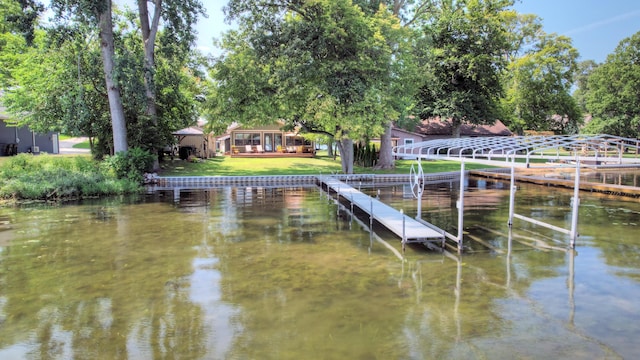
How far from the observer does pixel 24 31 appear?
16.5m

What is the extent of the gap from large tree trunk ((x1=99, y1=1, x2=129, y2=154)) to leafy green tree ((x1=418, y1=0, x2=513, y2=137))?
19.6 meters

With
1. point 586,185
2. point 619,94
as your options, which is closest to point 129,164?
point 586,185

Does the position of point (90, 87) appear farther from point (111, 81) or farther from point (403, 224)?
point (403, 224)

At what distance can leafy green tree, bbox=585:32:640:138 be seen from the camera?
1561 inches

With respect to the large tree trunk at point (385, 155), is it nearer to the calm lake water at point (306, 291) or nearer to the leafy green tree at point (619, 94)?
the calm lake water at point (306, 291)

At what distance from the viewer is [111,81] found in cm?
1848

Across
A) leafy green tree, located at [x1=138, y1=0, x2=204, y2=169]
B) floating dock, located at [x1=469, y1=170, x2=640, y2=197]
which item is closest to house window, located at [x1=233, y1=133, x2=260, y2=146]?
leafy green tree, located at [x1=138, y1=0, x2=204, y2=169]

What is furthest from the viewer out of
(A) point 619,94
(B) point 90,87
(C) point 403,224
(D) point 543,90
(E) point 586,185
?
(A) point 619,94

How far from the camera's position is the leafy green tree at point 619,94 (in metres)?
39.7

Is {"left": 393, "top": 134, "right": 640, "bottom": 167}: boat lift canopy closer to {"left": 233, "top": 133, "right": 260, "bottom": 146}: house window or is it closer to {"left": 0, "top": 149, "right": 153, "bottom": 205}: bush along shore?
{"left": 0, "top": 149, "right": 153, "bottom": 205}: bush along shore

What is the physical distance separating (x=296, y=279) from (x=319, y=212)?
240 inches

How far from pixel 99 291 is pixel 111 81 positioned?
14479mm

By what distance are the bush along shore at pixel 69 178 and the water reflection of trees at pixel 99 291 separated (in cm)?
461

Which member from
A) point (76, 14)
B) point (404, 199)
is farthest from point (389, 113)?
point (76, 14)
